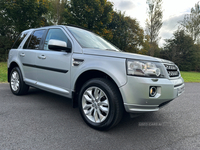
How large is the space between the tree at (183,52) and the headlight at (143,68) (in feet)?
97.3

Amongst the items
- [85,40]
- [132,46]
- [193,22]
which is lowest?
[85,40]

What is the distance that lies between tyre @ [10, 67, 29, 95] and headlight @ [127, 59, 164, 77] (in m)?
3.08

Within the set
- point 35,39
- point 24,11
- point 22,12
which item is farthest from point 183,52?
point 35,39

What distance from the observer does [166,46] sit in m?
30.5

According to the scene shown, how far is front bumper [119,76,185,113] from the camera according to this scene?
6.61 ft

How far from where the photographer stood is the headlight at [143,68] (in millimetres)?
2074

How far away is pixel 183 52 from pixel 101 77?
31.8 m

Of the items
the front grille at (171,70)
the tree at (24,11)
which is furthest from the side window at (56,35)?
the tree at (24,11)

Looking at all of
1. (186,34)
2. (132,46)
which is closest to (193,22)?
(186,34)

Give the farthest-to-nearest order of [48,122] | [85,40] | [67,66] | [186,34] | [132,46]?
1. [186,34]
2. [132,46]
3. [85,40]
4. [67,66]
5. [48,122]

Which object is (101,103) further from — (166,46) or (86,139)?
(166,46)

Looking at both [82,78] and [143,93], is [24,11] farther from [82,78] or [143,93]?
[143,93]

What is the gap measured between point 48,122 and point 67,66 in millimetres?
1038

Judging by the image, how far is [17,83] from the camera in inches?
161
